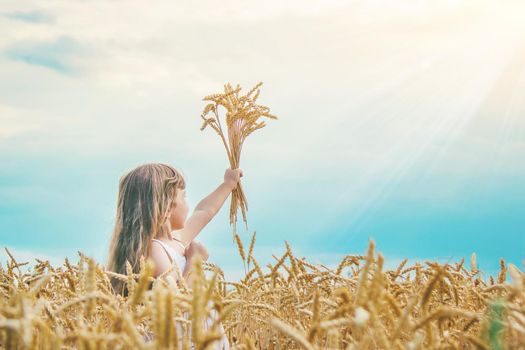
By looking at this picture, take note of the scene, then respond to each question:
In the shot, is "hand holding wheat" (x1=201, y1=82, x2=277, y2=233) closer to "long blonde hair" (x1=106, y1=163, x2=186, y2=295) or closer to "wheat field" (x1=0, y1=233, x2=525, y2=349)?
"long blonde hair" (x1=106, y1=163, x2=186, y2=295)

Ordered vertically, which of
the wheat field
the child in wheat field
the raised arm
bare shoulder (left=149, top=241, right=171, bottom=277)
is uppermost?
the raised arm

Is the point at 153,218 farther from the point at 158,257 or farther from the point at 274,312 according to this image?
the point at 274,312

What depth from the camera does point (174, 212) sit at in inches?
205

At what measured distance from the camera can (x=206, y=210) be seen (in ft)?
19.1

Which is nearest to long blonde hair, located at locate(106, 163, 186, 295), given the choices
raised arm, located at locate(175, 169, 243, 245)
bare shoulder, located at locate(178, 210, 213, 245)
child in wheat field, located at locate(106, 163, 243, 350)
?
child in wheat field, located at locate(106, 163, 243, 350)

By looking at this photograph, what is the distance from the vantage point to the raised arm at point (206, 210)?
5.39 metres

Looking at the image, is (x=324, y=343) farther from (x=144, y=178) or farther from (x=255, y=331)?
(x=144, y=178)

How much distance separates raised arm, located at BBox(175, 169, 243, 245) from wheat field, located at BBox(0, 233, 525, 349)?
2399 mm

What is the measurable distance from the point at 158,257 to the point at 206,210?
1401 millimetres

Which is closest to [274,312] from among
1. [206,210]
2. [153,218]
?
[153,218]

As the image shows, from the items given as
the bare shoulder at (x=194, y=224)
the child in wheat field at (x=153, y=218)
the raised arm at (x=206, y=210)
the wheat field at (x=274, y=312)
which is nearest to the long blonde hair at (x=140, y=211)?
the child in wheat field at (x=153, y=218)

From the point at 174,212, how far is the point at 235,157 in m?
0.72

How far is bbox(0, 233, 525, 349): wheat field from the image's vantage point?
0.98 m

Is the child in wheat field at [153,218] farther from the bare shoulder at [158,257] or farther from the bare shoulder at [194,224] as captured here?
the bare shoulder at [194,224]
